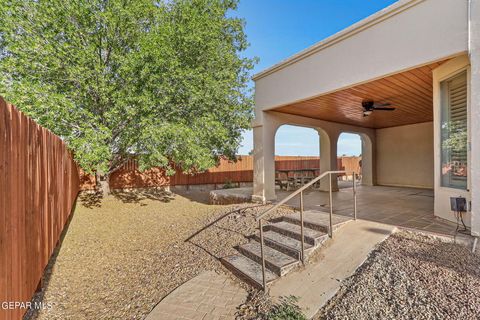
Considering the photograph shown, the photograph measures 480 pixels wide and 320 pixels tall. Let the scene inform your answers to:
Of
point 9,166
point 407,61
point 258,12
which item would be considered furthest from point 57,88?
point 407,61

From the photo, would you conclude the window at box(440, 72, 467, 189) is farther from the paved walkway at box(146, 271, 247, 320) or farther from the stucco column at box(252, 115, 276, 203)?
the paved walkway at box(146, 271, 247, 320)

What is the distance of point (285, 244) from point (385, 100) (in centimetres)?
492

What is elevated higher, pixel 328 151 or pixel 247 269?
pixel 328 151

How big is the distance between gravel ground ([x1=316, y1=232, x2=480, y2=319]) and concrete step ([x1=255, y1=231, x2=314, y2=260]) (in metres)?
0.75

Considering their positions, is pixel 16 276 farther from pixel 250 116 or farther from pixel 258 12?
pixel 258 12

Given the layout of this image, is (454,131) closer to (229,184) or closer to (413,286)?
(413,286)

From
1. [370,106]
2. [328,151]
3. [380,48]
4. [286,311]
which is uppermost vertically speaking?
[380,48]

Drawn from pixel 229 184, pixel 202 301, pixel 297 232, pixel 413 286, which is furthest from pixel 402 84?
pixel 229 184

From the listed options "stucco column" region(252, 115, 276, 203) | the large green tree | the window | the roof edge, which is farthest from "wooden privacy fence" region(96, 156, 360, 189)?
the window

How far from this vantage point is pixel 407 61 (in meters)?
3.95

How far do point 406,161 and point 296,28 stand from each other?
723cm

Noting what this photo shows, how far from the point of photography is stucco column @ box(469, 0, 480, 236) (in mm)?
3295

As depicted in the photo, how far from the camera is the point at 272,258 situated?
351 centimetres

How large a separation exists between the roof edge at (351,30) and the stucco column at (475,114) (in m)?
0.88
